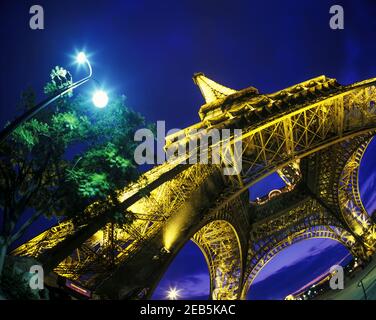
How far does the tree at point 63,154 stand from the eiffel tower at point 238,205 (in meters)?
1.63

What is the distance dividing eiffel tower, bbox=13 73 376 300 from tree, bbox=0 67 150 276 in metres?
1.63

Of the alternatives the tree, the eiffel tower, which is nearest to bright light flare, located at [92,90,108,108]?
the tree

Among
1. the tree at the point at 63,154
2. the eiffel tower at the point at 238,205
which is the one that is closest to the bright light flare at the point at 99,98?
the tree at the point at 63,154

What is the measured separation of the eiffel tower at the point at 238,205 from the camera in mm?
12844

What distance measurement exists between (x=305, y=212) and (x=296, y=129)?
1524cm

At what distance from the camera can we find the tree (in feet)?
28.7

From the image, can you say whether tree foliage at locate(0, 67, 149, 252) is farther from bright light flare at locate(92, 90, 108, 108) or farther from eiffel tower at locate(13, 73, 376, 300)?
eiffel tower at locate(13, 73, 376, 300)

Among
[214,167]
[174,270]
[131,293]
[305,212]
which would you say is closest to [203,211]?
[214,167]

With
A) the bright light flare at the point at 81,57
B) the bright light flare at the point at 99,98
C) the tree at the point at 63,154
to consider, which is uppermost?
the bright light flare at the point at 81,57

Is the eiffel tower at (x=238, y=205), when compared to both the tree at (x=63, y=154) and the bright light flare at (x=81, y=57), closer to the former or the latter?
the tree at (x=63, y=154)

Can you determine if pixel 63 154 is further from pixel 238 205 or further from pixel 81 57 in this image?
pixel 238 205

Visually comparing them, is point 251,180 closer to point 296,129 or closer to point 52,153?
point 296,129

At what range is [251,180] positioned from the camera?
18781 millimetres

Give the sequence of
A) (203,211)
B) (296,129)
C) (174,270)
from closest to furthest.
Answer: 1. (203,211)
2. (296,129)
3. (174,270)
